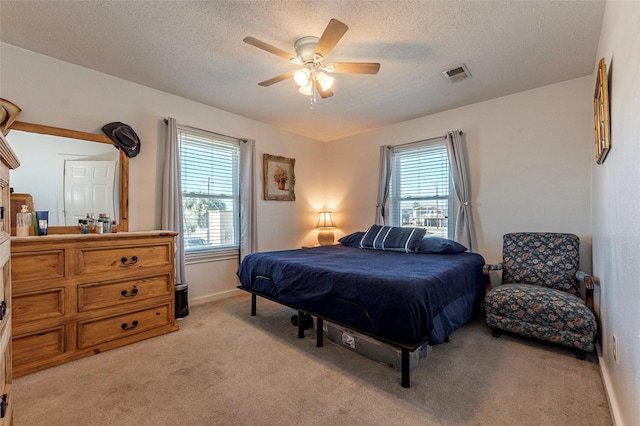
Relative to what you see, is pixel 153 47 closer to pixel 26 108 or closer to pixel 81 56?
pixel 81 56

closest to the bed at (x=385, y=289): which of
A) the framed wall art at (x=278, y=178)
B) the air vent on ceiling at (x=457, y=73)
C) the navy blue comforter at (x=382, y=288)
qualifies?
the navy blue comforter at (x=382, y=288)

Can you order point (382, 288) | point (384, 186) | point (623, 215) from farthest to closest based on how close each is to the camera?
point (384, 186) → point (382, 288) → point (623, 215)

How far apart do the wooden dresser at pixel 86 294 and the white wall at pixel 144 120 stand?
67cm

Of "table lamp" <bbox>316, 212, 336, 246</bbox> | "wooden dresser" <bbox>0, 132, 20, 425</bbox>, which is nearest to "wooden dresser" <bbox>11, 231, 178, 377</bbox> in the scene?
"wooden dresser" <bbox>0, 132, 20, 425</bbox>

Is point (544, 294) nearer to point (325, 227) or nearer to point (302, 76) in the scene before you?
point (302, 76)

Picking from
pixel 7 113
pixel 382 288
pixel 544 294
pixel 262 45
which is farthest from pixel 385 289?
pixel 7 113

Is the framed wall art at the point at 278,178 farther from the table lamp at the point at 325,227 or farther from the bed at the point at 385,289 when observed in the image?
the bed at the point at 385,289

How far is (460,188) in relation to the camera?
3.63m

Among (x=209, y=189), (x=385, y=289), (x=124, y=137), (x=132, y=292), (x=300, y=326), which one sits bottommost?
(x=300, y=326)

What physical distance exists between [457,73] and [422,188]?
166 centimetres

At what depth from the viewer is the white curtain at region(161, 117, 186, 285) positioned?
329cm

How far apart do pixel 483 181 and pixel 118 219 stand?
13.8 ft

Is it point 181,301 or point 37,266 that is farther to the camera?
point 181,301

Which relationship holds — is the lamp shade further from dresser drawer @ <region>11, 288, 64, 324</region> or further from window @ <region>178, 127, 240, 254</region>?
dresser drawer @ <region>11, 288, 64, 324</region>
